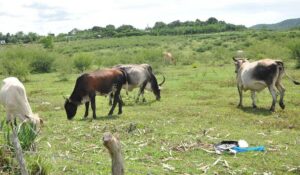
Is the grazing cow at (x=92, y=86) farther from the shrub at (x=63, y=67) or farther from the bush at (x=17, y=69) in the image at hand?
the bush at (x=17, y=69)

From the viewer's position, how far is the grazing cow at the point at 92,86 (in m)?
13.7

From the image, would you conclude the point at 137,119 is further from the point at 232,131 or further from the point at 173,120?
the point at 232,131

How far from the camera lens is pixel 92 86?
45.0 feet

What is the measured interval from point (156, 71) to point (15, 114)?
1989 centimetres

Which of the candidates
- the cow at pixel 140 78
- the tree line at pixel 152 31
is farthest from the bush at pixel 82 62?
the tree line at pixel 152 31

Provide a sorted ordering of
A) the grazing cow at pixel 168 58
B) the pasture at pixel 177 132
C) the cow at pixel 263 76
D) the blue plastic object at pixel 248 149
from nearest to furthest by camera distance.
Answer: the pasture at pixel 177 132, the blue plastic object at pixel 248 149, the cow at pixel 263 76, the grazing cow at pixel 168 58

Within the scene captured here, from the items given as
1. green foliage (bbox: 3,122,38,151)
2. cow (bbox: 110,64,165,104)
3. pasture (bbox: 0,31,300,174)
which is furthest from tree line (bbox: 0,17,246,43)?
green foliage (bbox: 3,122,38,151)

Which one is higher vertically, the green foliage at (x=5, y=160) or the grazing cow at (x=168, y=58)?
the green foliage at (x=5, y=160)

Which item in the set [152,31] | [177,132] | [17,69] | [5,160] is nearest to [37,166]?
[5,160]

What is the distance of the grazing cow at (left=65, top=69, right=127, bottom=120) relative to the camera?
1368cm

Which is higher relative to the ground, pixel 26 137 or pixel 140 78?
pixel 26 137

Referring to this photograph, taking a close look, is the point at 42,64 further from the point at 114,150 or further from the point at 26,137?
the point at 114,150

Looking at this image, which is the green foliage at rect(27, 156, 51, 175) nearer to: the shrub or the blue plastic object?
the blue plastic object

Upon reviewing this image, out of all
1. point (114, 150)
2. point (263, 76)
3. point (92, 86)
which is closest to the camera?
point (114, 150)
